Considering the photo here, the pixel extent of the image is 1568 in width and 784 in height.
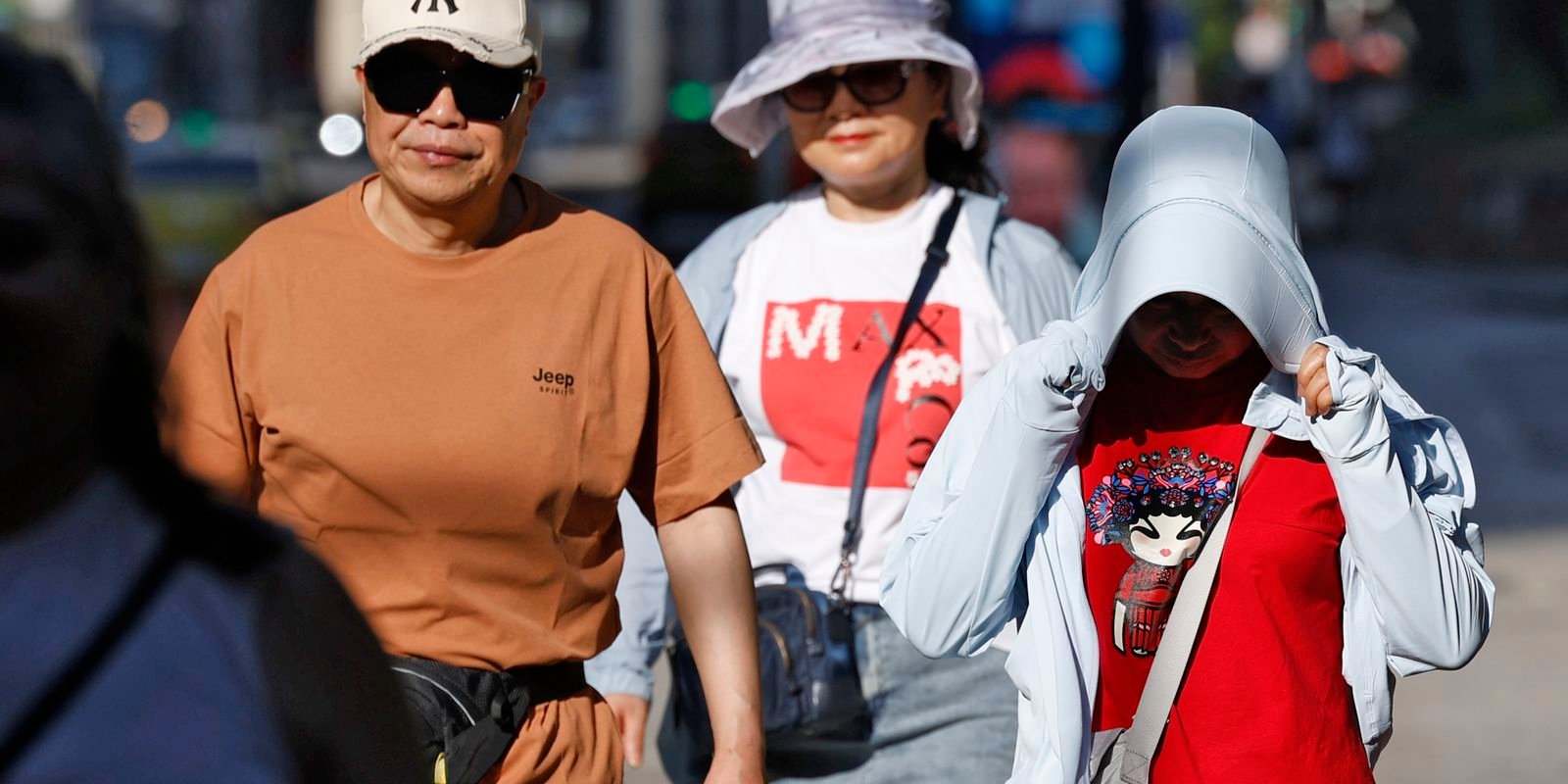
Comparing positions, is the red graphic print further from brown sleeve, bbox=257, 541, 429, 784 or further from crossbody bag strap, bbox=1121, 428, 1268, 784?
brown sleeve, bbox=257, 541, 429, 784

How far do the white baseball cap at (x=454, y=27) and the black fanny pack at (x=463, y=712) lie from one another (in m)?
0.91

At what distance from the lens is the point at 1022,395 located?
9.39 ft

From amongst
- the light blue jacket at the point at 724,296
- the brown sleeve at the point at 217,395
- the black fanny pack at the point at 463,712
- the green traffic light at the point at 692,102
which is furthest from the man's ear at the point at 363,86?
the green traffic light at the point at 692,102

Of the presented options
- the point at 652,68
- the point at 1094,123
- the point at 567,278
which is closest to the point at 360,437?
the point at 567,278

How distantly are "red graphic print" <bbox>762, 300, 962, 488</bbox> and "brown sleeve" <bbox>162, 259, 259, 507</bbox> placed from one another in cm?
122

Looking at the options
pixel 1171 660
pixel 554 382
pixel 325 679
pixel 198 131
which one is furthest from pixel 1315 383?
pixel 198 131

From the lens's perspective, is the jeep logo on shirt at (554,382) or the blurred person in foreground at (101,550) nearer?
the blurred person in foreground at (101,550)

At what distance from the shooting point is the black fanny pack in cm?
288

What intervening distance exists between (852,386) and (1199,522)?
1063 mm

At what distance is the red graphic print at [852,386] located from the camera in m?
3.87

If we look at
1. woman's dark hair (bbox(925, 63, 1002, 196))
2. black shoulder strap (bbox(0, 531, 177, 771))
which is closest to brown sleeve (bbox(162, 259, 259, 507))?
black shoulder strap (bbox(0, 531, 177, 771))

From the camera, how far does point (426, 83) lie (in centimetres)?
311

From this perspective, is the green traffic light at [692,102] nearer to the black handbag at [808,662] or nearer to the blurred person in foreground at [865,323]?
the blurred person in foreground at [865,323]

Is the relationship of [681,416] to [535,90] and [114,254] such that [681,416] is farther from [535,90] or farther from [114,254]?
[114,254]
